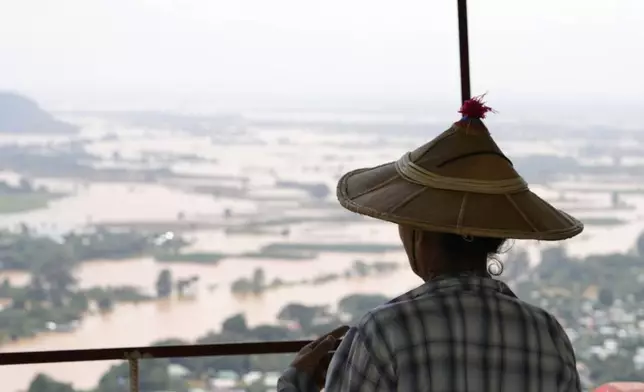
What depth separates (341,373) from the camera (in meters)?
1.39

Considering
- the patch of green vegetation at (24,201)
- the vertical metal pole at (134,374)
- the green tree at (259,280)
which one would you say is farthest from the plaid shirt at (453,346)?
the patch of green vegetation at (24,201)

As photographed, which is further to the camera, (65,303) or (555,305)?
(555,305)

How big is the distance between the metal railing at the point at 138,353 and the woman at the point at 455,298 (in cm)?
71

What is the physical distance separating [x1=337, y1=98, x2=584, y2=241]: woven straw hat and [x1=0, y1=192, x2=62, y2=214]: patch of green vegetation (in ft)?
4.60

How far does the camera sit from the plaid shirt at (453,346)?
4.35ft

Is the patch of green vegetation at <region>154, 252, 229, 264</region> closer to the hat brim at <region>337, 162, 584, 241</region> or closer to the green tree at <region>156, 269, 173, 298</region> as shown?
the green tree at <region>156, 269, 173, 298</region>

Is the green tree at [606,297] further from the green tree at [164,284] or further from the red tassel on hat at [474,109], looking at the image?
the red tassel on hat at [474,109]

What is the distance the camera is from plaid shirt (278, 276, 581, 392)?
1326 millimetres

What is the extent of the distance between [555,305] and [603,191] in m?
0.44

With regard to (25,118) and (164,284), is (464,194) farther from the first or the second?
(25,118)

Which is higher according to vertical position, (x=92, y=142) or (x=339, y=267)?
(x=92, y=142)

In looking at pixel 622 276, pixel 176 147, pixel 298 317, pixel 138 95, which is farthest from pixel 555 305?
pixel 138 95

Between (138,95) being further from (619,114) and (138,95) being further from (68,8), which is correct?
(619,114)

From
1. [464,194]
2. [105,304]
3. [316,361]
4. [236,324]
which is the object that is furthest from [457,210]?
[105,304]
